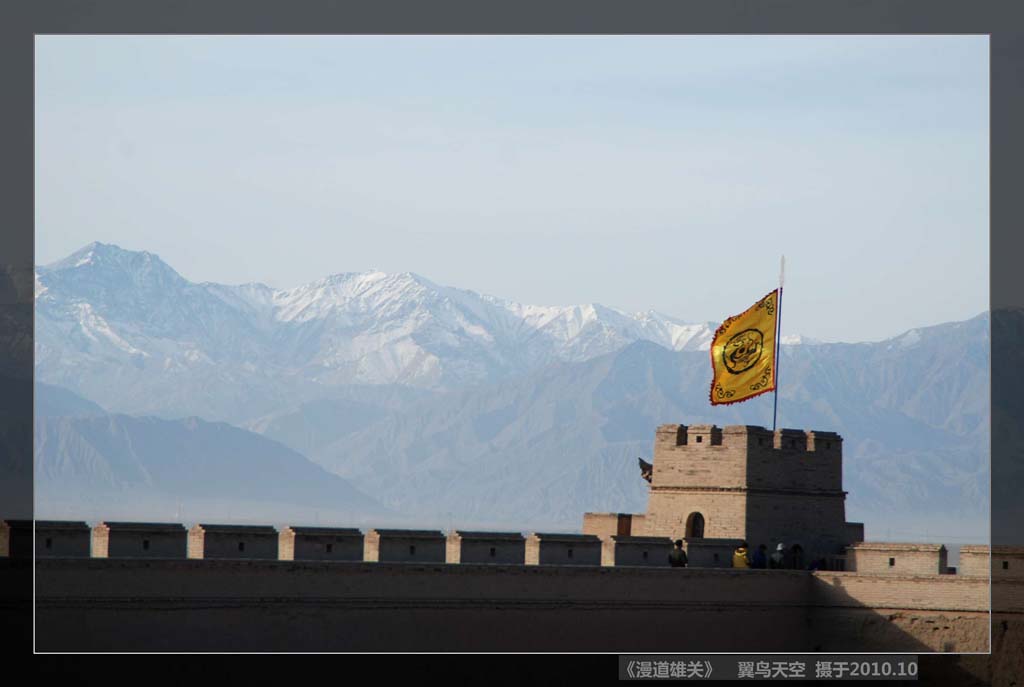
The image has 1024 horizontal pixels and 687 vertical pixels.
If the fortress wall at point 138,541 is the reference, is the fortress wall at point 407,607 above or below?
below

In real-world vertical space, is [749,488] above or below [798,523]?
above

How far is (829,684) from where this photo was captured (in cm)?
4044

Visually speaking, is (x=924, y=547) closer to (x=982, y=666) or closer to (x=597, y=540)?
(x=982, y=666)

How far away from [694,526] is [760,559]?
2145 millimetres

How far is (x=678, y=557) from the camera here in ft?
149

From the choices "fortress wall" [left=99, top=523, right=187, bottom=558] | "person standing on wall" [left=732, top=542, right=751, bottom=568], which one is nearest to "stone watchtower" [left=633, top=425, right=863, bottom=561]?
"person standing on wall" [left=732, top=542, right=751, bottom=568]

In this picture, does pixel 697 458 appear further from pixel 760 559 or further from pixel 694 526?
pixel 760 559

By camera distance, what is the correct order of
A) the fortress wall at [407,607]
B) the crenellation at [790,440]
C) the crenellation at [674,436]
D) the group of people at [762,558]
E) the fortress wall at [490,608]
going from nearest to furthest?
the fortress wall at [407,607], the fortress wall at [490,608], the group of people at [762,558], the crenellation at [790,440], the crenellation at [674,436]

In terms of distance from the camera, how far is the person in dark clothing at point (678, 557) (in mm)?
45406

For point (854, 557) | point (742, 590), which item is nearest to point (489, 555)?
point (742, 590)

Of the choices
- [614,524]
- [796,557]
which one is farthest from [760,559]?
[614,524]

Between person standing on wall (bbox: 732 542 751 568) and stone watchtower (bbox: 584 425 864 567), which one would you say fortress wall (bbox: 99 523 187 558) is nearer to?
stone watchtower (bbox: 584 425 864 567)

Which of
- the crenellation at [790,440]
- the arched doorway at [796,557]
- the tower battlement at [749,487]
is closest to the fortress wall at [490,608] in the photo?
the arched doorway at [796,557]

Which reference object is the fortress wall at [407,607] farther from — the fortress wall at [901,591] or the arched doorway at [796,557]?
the arched doorway at [796,557]
